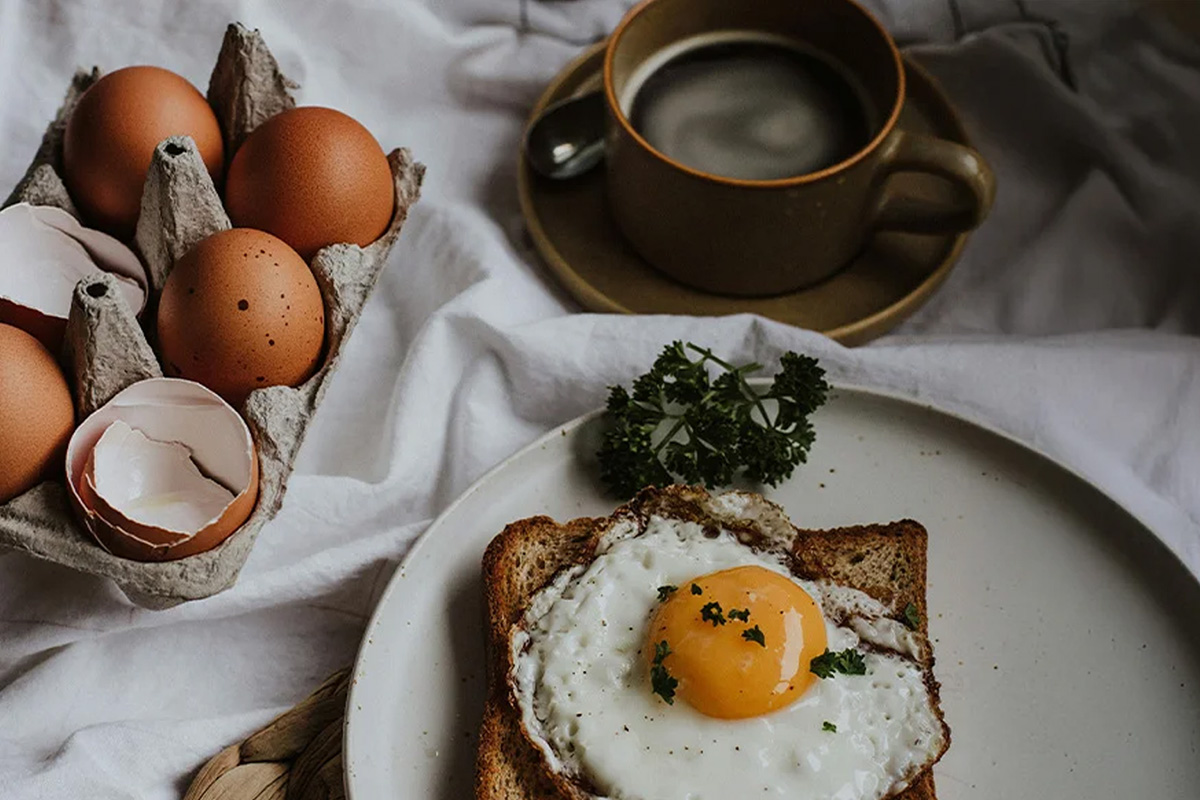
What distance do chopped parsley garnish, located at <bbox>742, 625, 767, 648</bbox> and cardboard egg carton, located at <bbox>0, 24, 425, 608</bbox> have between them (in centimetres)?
76

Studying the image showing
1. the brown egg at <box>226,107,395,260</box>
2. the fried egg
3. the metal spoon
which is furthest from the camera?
the metal spoon

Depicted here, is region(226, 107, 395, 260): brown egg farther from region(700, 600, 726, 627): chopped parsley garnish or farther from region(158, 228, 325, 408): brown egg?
region(700, 600, 726, 627): chopped parsley garnish

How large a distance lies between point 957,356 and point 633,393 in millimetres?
637

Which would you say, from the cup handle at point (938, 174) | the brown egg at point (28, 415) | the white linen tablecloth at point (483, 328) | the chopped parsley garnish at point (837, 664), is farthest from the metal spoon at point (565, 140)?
the chopped parsley garnish at point (837, 664)

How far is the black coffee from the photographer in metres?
2.40

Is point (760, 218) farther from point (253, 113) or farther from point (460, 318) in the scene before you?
point (253, 113)

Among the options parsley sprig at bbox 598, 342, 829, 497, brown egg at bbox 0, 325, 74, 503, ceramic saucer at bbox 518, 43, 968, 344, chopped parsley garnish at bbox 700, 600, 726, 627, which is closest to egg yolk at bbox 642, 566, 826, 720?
chopped parsley garnish at bbox 700, 600, 726, 627

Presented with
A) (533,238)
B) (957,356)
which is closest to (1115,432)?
(957,356)

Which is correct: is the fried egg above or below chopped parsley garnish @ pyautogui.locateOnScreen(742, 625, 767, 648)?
below

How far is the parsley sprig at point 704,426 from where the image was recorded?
2160mm

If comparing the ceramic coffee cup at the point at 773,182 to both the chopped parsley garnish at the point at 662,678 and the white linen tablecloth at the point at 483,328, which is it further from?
the chopped parsley garnish at the point at 662,678

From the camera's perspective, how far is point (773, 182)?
2.21 m

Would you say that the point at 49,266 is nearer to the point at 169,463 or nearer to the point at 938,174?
the point at 169,463

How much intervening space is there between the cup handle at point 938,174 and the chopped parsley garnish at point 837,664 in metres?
0.88
